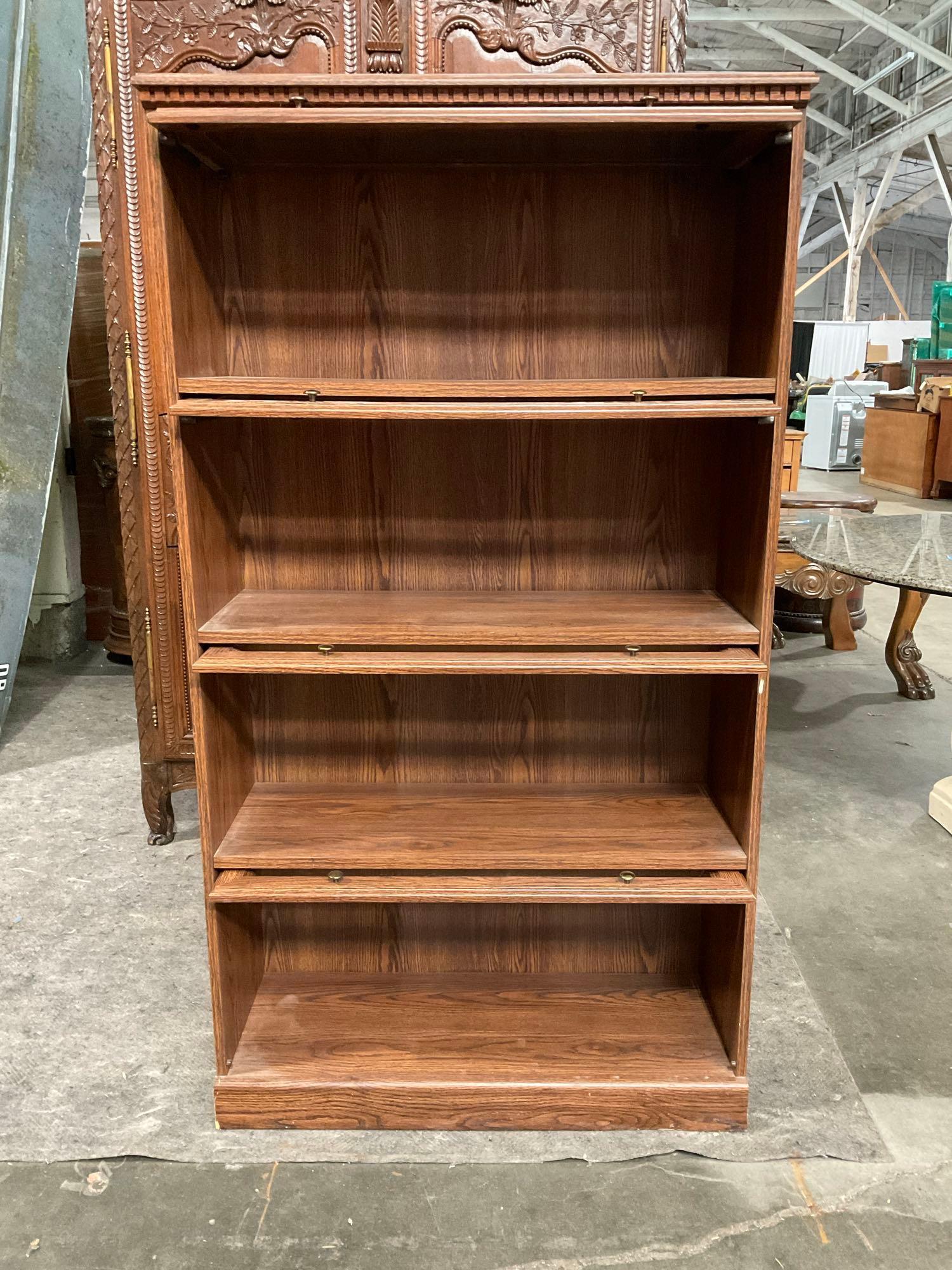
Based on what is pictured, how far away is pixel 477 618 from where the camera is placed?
6.00ft

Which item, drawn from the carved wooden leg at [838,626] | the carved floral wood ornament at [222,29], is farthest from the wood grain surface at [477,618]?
the carved wooden leg at [838,626]

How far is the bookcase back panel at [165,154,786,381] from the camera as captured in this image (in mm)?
1847

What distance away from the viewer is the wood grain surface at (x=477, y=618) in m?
1.73

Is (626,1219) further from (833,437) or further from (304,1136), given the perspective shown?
(833,437)

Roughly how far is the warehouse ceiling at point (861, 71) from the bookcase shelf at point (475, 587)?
33.0 feet

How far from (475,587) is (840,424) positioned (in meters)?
10.2

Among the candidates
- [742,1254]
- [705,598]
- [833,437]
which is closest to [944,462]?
[833,437]

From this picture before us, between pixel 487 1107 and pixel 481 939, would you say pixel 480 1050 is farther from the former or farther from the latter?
pixel 481 939

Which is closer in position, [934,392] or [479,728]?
[479,728]

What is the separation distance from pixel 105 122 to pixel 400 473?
140 cm

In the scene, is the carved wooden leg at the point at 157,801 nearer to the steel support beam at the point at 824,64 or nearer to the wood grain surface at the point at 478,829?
the wood grain surface at the point at 478,829

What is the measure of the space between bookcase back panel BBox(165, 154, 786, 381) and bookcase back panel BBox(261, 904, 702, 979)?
1.12m

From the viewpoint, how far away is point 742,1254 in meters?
1.62

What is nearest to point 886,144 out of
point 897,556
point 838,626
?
point 838,626
